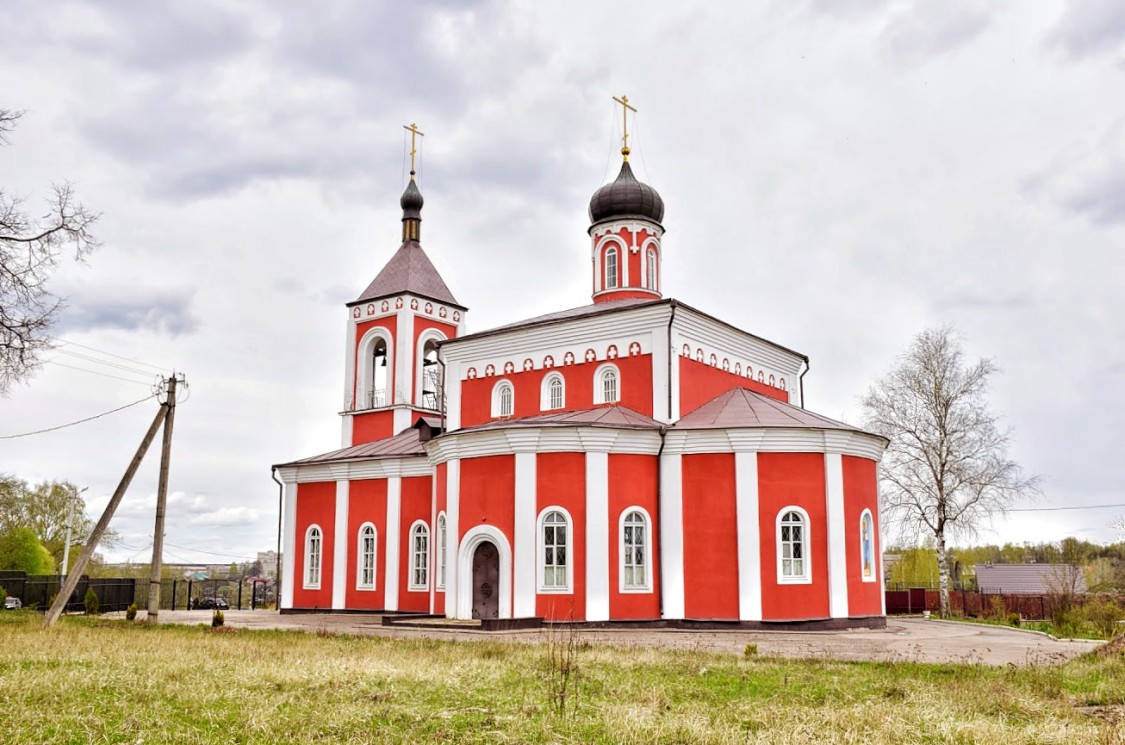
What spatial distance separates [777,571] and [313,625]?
34.4 ft

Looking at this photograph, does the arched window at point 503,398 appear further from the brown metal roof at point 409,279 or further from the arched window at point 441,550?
the brown metal roof at point 409,279

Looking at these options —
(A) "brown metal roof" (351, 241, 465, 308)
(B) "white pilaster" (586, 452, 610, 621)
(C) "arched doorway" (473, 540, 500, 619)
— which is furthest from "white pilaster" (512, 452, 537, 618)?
(A) "brown metal roof" (351, 241, 465, 308)

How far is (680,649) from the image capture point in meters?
14.8

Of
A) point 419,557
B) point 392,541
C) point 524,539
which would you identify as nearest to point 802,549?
point 524,539

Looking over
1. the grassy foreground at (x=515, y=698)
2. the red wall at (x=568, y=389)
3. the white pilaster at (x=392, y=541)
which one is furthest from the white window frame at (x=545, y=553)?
the white pilaster at (x=392, y=541)

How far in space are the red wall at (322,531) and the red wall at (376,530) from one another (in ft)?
2.30

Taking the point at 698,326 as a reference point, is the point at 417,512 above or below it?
below

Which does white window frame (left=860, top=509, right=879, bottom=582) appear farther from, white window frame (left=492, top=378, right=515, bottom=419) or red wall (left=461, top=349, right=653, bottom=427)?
white window frame (left=492, top=378, right=515, bottom=419)

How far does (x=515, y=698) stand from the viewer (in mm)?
9297

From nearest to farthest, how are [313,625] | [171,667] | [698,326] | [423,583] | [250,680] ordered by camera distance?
[250,680]
[171,667]
[313,625]
[698,326]
[423,583]

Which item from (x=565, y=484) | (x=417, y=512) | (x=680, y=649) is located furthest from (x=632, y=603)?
(x=417, y=512)

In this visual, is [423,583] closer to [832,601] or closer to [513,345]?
[513,345]

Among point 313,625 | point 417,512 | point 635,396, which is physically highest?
point 635,396

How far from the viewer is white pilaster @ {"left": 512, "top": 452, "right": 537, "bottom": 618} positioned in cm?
2080
